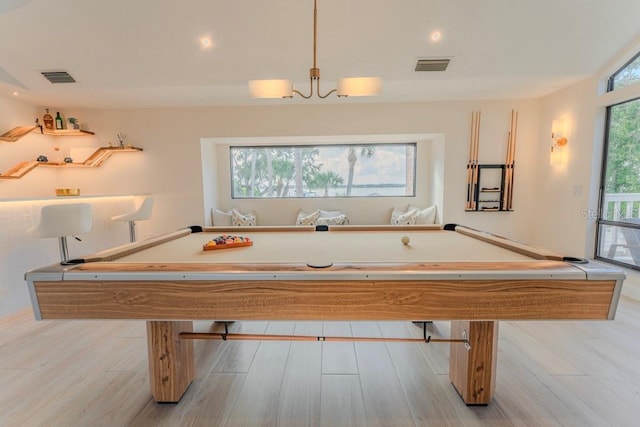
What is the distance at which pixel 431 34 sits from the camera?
3.07 m

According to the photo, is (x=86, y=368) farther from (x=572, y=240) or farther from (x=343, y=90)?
(x=572, y=240)

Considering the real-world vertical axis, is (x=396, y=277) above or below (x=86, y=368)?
above

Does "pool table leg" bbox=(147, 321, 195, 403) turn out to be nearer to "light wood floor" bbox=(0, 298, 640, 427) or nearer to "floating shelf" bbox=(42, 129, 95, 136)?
"light wood floor" bbox=(0, 298, 640, 427)

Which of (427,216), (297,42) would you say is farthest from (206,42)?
(427,216)

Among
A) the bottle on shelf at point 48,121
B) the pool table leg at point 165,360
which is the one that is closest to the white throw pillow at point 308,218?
the pool table leg at point 165,360

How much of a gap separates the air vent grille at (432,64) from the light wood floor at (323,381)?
2785mm

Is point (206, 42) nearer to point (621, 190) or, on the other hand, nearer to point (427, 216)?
point (427, 216)

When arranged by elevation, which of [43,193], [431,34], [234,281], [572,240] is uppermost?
[431,34]

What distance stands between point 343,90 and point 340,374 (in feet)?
6.24

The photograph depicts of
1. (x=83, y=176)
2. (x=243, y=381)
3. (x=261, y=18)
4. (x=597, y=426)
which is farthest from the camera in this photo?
(x=83, y=176)

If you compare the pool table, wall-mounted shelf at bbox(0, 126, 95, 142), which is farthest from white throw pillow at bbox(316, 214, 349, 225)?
wall-mounted shelf at bbox(0, 126, 95, 142)

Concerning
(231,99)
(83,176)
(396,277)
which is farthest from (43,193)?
(396,277)

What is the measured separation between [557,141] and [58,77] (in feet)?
20.4

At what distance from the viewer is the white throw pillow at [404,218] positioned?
4504 millimetres
